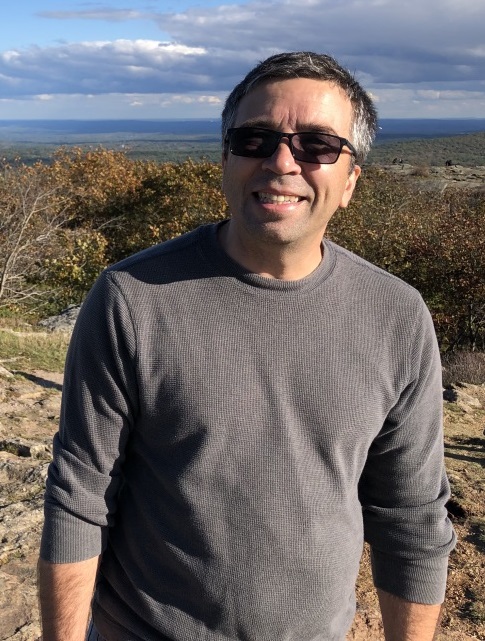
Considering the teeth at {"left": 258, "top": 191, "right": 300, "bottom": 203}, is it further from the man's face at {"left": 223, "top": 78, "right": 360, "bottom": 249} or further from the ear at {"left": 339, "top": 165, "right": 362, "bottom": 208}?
the ear at {"left": 339, "top": 165, "right": 362, "bottom": 208}

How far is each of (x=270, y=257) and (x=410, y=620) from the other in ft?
3.42

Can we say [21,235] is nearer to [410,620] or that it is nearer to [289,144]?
[289,144]

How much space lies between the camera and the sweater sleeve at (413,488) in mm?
1793

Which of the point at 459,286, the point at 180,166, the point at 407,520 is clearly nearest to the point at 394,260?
Result: the point at 459,286

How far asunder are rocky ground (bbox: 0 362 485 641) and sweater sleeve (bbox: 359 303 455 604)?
1777 mm

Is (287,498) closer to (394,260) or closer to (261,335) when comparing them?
(261,335)

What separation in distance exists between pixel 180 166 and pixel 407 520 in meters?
23.5

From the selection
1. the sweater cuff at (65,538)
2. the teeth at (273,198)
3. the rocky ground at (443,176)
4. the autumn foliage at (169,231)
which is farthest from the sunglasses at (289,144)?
the rocky ground at (443,176)

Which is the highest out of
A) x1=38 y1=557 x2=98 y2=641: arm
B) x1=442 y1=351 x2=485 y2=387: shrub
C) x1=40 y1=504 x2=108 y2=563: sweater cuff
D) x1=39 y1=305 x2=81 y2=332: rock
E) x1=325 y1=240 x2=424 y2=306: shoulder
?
x1=325 y1=240 x2=424 y2=306: shoulder

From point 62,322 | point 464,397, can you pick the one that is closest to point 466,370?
point 464,397

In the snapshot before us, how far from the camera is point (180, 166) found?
966 inches

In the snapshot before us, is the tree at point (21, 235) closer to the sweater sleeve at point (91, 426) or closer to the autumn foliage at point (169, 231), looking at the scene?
the autumn foliage at point (169, 231)

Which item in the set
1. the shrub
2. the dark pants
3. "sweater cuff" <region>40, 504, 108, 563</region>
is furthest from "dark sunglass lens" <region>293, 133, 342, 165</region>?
the shrub

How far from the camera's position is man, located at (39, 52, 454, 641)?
1.62m
